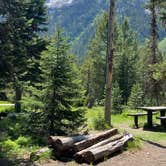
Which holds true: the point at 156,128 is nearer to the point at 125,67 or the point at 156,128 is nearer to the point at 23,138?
the point at 23,138

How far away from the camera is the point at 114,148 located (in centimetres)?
1353

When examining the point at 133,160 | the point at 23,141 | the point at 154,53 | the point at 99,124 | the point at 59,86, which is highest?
the point at 154,53

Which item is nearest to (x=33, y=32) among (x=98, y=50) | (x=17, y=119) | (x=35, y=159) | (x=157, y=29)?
(x=17, y=119)

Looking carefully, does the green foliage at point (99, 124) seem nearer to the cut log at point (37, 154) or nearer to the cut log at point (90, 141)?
the cut log at point (90, 141)

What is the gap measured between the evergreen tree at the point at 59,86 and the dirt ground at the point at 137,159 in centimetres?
380

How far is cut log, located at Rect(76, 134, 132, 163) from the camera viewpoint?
12734 mm

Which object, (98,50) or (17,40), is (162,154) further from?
(98,50)

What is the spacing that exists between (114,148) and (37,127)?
16.1ft

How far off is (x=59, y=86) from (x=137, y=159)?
5.17m

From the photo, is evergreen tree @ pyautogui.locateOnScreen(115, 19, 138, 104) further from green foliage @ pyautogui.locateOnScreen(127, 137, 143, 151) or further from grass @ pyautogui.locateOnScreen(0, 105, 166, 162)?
green foliage @ pyautogui.locateOnScreen(127, 137, 143, 151)

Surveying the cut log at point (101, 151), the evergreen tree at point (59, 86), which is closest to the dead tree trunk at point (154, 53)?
the evergreen tree at point (59, 86)

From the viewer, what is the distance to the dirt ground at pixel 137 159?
12727 millimetres

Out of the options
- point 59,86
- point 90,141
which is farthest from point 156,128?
point 90,141

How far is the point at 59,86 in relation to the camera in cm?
1695
